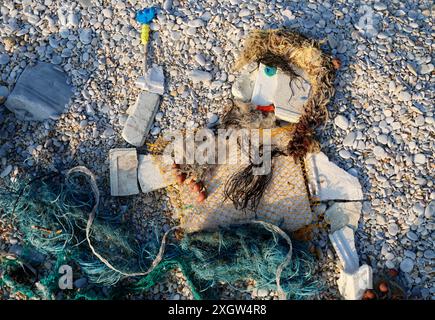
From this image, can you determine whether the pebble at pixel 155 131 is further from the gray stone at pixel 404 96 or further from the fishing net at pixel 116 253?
the gray stone at pixel 404 96

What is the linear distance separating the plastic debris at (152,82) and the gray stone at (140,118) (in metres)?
0.05

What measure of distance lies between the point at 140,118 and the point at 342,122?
1861mm

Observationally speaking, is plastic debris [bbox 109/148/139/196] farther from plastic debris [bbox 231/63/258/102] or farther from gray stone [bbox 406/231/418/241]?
gray stone [bbox 406/231/418/241]

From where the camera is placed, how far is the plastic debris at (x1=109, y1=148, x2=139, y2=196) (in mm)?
4676

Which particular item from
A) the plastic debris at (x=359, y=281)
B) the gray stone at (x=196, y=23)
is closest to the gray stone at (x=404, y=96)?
the plastic debris at (x=359, y=281)

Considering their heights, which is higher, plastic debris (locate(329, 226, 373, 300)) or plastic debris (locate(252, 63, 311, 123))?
plastic debris (locate(252, 63, 311, 123))

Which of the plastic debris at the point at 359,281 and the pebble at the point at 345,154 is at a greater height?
the pebble at the point at 345,154

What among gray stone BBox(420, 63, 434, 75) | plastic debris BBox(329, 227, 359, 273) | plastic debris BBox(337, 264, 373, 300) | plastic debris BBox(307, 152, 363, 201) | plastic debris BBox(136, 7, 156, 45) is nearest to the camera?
plastic debris BBox(337, 264, 373, 300)

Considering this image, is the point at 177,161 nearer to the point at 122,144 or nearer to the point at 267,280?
the point at 122,144

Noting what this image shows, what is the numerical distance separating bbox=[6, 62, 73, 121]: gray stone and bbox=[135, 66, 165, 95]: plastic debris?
2.29 ft

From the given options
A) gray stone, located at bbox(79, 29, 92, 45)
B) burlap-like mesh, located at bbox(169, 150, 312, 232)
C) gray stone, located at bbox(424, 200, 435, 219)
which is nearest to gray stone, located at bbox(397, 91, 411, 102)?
gray stone, located at bbox(424, 200, 435, 219)

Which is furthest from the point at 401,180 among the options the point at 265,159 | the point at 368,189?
the point at 265,159

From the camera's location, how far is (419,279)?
4.41 meters

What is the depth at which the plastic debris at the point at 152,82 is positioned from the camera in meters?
4.80
